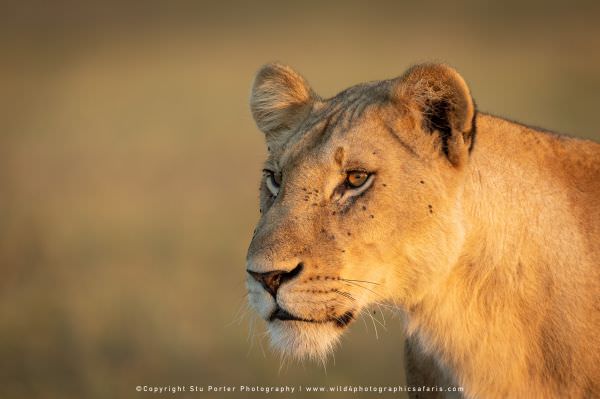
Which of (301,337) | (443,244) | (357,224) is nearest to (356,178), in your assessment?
(357,224)

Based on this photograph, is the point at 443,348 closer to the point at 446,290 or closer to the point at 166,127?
the point at 446,290

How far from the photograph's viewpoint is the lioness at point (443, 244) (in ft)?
14.5

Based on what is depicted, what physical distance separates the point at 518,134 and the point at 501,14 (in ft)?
42.4

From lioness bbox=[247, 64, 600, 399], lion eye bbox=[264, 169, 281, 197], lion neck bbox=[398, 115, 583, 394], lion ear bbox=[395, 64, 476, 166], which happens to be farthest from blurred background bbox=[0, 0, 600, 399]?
lion ear bbox=[395, 64, 476, 166]

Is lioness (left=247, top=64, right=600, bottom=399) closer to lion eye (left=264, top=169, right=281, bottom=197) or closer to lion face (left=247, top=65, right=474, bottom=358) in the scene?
lion face (left=247, top=65, right=474, bottom=358)

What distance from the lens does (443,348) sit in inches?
185

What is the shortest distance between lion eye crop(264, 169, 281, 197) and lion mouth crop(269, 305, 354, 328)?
694 mm

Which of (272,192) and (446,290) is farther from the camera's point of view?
(272,192)

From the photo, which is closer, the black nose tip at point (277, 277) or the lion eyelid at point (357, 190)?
the black nose tip at point (277, 277)

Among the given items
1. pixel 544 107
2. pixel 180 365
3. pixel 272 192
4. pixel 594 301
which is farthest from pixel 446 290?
pixel 544 107

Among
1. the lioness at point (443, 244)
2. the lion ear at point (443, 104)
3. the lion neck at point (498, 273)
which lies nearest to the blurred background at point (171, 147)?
the lioness at point (443, 244)

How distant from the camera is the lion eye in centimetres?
494

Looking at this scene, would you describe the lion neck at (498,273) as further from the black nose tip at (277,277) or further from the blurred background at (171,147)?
the blurred background at (171,147)

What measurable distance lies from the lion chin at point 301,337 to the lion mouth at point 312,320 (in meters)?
0.01
